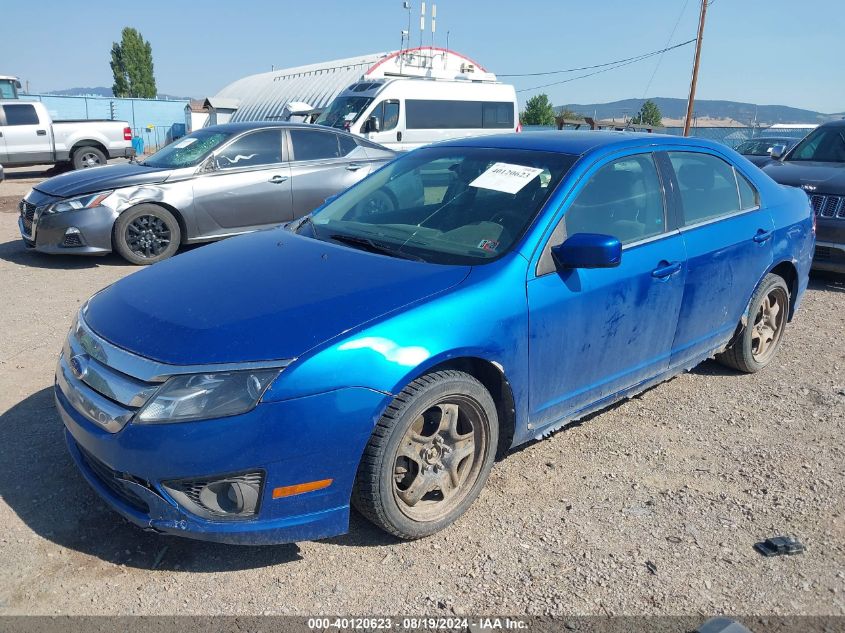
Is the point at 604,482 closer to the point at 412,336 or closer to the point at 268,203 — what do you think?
the point at 412,336

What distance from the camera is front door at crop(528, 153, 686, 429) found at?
316 cm

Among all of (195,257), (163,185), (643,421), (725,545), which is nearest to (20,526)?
(195,257)

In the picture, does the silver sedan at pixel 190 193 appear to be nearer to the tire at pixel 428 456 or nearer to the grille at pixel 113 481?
the grille at pixel 113 481

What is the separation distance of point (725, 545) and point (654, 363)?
1121mm

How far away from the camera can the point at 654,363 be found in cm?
382

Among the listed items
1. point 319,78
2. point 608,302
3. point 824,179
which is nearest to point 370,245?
point 608,302

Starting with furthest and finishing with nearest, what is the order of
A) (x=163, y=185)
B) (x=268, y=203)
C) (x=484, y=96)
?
1. (x=484, y=96)
2. (x=268, y=203)
3. (x=163, y=185)

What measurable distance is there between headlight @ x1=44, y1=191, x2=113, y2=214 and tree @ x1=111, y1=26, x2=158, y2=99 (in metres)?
70.2

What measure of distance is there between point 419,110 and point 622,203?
14.1 m

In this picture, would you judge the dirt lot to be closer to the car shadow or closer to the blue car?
the car shadow

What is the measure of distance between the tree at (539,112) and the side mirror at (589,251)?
51139mm

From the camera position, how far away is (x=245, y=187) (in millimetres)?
7906

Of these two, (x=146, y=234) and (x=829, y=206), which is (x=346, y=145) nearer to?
(x=146, y=234)

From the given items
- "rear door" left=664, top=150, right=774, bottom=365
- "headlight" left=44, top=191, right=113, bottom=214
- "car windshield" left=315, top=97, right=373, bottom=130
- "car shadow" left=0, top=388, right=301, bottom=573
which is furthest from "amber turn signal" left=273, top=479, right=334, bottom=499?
"car windshield" left=315, top=97, right=373, bottom=130
